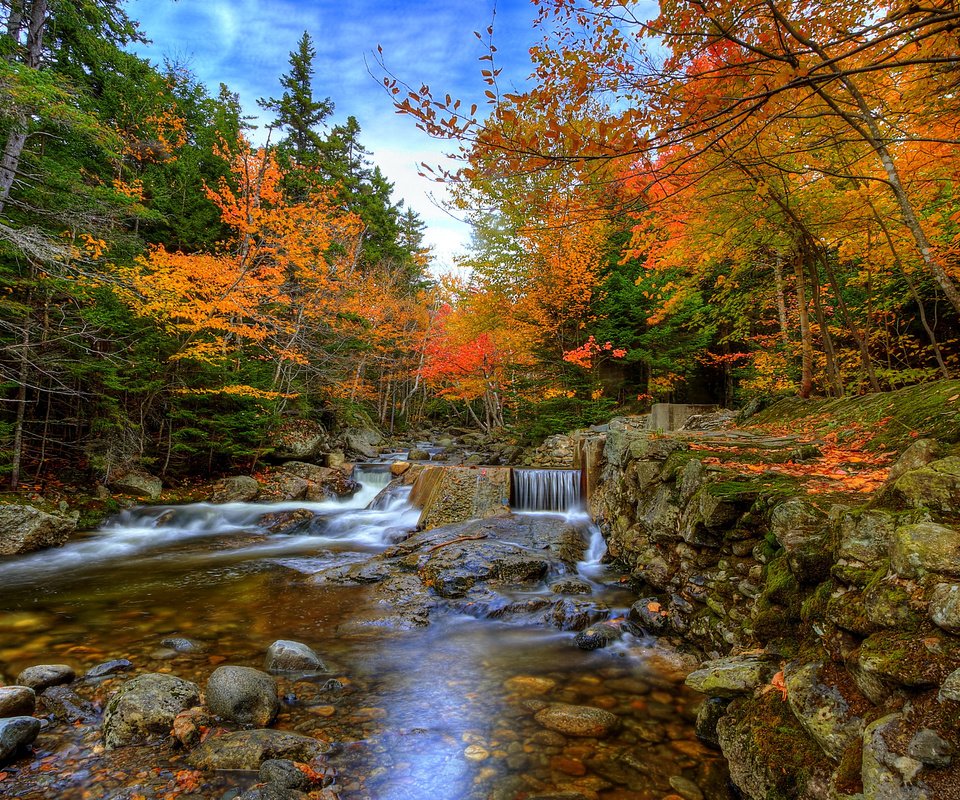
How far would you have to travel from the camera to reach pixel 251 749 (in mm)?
3062

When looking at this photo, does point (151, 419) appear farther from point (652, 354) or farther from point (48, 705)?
point (652, 354)

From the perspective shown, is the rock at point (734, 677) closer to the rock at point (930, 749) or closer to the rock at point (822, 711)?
the rock at point (822, 711)

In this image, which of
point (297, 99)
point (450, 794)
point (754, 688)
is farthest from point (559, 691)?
point (297, 99)

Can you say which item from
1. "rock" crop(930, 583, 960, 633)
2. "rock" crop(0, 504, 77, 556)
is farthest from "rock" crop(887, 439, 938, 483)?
"rock" crop(0, 504, 77, 556)

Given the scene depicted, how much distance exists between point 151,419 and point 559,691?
13650 mm

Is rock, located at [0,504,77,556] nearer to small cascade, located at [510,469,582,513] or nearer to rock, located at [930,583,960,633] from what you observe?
small cascade, located at [510,469,582,513]

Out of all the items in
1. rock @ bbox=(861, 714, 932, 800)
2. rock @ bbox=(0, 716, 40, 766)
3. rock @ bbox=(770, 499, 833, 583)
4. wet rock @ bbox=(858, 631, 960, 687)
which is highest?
rock @ bbox=(770, 499, 833, 583)

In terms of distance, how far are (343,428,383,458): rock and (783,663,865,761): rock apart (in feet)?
59.2

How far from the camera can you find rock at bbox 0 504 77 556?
8.12 meters

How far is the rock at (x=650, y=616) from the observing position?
5.05 metres

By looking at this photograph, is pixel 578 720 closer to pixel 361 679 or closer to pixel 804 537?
pixel 361 679

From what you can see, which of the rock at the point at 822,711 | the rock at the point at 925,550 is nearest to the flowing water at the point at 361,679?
the rock at the point at 822,711

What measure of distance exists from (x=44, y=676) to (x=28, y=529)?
6.35m

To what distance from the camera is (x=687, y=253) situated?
28.0 feet
